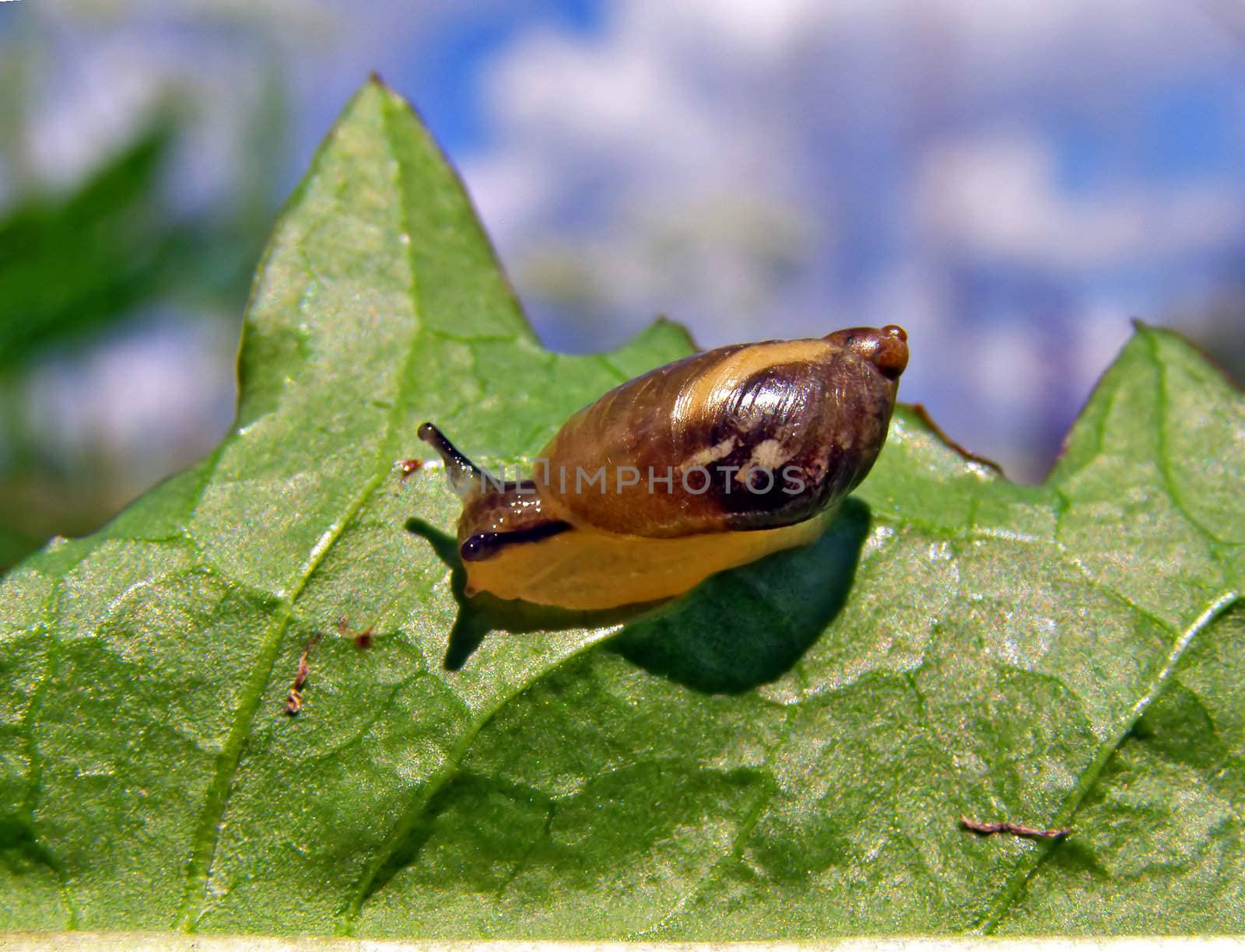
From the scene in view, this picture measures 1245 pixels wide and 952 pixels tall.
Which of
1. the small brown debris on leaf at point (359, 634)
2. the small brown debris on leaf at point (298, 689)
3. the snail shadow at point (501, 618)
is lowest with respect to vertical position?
the small brown debris on leaf at point (298, 689)

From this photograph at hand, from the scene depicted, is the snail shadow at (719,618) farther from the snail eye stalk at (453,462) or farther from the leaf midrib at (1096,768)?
the leaf midrib at (1096,768)

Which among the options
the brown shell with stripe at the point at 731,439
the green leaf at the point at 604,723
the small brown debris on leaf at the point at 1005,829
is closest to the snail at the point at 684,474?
the brown shell with stripe at the point at 731,439

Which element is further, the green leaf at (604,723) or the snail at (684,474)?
the snail at (684,474)

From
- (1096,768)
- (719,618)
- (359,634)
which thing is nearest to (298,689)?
(359,634)

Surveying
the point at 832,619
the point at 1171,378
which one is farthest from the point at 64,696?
the point at 1171,378

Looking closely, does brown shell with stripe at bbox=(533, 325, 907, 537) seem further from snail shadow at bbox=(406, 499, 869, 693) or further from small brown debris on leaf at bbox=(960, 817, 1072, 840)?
small brown debris on leaf at bbox=(960, 817, 1072, 840)

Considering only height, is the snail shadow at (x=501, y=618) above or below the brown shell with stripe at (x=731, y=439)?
below

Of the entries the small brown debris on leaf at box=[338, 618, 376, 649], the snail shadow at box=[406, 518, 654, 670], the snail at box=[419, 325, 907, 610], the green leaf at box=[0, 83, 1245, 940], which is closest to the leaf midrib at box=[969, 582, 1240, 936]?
the green leaf at box=[0, 83, 1245, 940]
